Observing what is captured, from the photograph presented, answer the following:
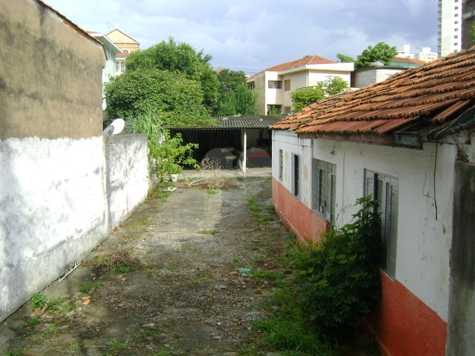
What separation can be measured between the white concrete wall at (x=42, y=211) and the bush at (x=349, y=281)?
4.35 m

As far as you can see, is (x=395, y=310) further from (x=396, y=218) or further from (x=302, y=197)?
(x=302, y=197)

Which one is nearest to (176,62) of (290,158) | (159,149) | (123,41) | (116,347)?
(159,149)

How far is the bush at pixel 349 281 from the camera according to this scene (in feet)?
18.9

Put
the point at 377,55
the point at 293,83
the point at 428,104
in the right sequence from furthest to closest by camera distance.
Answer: the point at 293,83, the point at 377,55, the point at 428,104

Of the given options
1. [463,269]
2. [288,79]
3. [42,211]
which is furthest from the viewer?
[288,79]

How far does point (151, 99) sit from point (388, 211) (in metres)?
25.6

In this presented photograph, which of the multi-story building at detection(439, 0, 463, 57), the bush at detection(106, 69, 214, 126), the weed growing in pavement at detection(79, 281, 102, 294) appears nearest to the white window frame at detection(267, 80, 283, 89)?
the bush at detection(106, 69, 214, 126)

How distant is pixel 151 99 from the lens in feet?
97.3

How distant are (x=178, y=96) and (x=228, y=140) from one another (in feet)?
14.8

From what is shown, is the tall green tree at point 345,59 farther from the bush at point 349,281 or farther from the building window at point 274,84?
the bush at point 349,281

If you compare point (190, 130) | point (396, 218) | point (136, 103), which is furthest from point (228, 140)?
point (396, 218)

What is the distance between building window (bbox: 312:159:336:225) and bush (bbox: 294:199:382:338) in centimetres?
232

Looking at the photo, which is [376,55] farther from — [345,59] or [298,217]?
[298,217]

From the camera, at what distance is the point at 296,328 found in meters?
6.29
